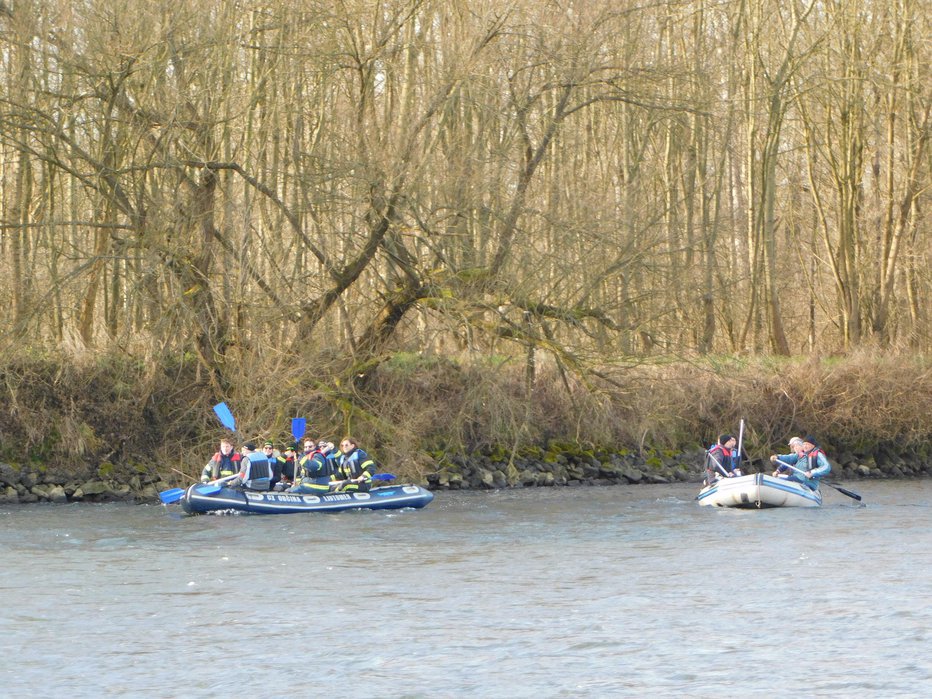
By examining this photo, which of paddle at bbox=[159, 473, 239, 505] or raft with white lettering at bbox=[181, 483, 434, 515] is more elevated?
paddle at bbox=[159, 473, 239, 505]

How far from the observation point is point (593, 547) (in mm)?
17594

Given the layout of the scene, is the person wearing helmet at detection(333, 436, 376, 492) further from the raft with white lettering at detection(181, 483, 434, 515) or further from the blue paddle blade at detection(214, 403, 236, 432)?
the blue paddle blade at detection(214, 403, 236, 432)

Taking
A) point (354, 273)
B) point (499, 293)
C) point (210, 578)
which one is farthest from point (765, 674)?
point (354, 273)

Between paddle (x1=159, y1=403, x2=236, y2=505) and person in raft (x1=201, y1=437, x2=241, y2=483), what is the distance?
229 mm

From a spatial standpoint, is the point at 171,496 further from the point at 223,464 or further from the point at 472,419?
the point at 472,419

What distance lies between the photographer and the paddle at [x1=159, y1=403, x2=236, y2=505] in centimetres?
2141

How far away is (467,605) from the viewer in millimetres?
13539

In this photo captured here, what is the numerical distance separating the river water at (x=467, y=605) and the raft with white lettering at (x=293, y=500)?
1.39 ft

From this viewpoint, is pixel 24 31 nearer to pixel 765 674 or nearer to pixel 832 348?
pixel 765 674

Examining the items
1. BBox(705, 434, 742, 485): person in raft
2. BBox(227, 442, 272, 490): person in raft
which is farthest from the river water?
BBox(705, 434, 742, 485): person in raft

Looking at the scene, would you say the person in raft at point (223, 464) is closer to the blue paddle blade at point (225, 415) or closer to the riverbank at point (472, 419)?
the blue paddle blade at point (225, 415)

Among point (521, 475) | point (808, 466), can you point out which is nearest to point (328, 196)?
point (521, 475)

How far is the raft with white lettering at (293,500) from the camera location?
2138 centimetres

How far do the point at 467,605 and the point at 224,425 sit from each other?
10270 mm
